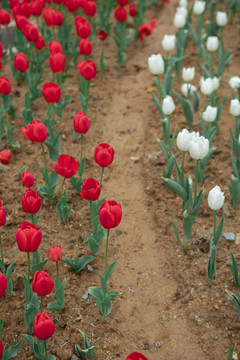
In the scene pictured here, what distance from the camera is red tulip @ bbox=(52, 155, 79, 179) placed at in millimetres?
2912

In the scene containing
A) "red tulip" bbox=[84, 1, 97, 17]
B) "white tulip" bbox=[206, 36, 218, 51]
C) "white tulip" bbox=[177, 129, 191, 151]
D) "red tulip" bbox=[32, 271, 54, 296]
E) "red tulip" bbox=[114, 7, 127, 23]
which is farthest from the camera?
"red tulip" bbox=[114, 7, 127, 23]

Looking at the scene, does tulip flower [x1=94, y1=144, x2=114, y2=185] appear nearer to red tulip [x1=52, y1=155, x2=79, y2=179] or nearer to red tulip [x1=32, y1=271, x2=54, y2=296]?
red tulip [x1=52, y1=155, x2=79, y2=179]

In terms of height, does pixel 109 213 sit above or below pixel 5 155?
above

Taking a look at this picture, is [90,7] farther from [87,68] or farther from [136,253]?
[136,253]

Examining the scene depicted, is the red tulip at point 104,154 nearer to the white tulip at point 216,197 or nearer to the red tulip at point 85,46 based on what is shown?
the white tulip at point 216,197

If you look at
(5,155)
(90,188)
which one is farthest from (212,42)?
(90,188)

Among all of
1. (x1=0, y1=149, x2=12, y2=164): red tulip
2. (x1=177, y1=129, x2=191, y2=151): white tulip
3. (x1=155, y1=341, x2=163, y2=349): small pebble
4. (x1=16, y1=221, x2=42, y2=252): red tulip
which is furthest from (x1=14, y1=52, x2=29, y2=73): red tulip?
(x1=155, y1=341, x2=163, y2=349): small pebble

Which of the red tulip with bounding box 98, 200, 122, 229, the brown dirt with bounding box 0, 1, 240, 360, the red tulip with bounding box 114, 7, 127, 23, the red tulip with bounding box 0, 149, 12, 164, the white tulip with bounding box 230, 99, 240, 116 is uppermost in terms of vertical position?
the red tulip with bounding box 98, 200, 122, 229

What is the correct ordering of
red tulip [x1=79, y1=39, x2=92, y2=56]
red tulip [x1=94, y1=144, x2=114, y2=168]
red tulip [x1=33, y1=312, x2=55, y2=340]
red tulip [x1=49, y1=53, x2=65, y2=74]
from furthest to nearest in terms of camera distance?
red tulip [x1=79, y1=39, x2=92, y2=56], red tulip [x1=49, y1=53, x2=65, y2=74], red tulip [x1=94, y1=144, x2=114, y2=168], red tulip [x1=33, y1=312, x2=55, y2=340]

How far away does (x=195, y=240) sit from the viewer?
3211 millimetres

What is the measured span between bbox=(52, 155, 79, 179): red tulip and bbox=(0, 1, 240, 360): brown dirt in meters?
0.51

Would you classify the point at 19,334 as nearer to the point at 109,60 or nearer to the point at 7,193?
the point at 7,193

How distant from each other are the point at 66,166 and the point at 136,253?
73 cm

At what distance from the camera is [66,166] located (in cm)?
299
